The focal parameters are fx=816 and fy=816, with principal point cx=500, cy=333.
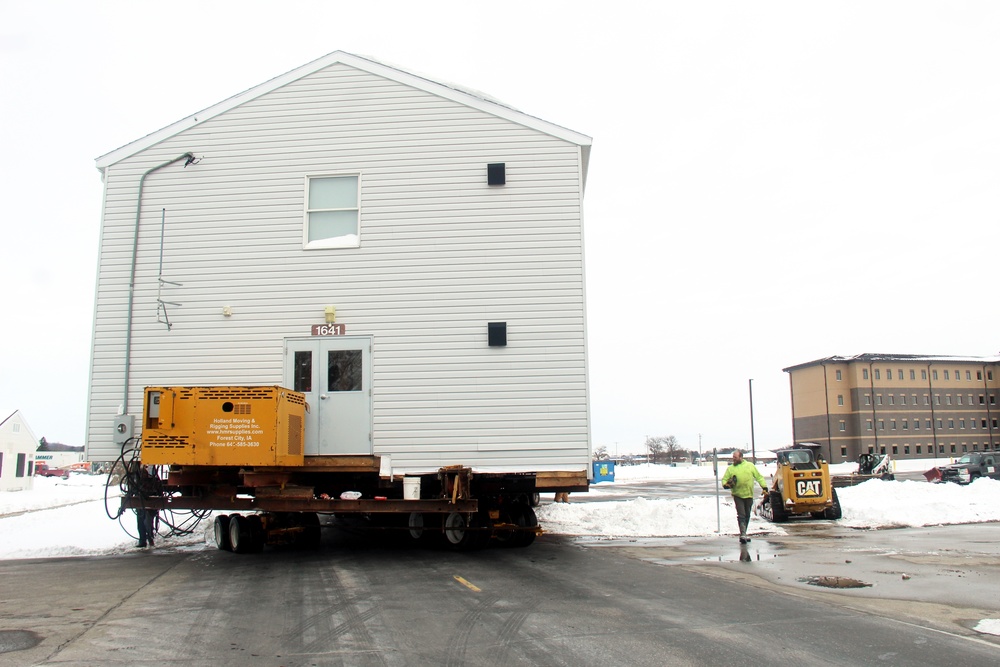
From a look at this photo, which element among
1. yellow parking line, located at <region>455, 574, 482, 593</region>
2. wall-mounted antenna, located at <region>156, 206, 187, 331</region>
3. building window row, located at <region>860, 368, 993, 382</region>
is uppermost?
building window row, located at <region>860, 368, 993, 382</region>

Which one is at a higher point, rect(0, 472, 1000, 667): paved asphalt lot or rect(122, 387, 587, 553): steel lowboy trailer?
rect(122, 387, 587, 553): steel lowboy trailer

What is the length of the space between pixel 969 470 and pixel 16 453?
49.5 meters

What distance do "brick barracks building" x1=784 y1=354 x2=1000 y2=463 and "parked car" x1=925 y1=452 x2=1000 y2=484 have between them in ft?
163

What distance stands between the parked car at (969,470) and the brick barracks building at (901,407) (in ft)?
163

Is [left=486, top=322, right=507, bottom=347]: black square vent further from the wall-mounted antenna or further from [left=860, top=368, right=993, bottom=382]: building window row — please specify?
[left=860, top=368, right=993, bottom=382]: building window row

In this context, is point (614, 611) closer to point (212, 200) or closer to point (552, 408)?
point (552, 408)

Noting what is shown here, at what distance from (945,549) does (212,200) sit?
43.6ft

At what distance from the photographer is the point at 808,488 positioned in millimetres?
18531

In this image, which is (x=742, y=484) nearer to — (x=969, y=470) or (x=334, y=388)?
(x=334, y=388)

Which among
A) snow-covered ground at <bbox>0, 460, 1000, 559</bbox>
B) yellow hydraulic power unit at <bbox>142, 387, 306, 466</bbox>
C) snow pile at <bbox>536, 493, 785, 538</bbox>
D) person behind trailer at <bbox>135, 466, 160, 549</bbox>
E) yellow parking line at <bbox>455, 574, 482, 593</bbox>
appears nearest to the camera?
yellow parking line at <bbox>455, 574, 482, 593</bbox>

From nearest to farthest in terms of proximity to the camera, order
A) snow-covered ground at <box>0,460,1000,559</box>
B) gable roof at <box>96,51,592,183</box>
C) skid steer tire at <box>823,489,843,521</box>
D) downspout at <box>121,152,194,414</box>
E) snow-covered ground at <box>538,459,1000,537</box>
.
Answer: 1. downspout at <box>121,152,194,414</box>
2. gable roof at <box>96,51,592,183</box>
3. snow-covered ground at <box>0,460,1000,559</box>
4. snow-covered ground at <box>538,459,1000,537</box>
5. skid steer tire at <box>823,489,843,521</box>

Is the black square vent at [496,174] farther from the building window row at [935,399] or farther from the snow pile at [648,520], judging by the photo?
the building window row at [935,399]

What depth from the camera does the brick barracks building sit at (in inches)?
3438

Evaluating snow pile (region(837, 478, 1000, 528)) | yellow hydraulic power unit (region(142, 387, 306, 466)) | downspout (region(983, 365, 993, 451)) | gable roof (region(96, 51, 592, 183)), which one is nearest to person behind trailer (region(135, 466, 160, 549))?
yellow hydraulic power unit (region(142, 387, 306, 466))
